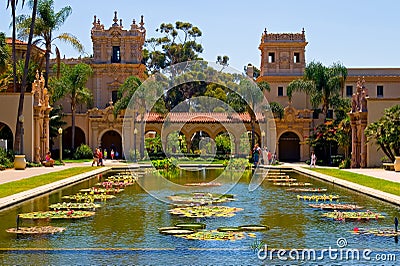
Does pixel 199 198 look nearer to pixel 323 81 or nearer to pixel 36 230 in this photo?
pixel 36 230

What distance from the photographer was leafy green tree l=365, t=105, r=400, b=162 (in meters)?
37.0

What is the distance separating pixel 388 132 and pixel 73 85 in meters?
30.5

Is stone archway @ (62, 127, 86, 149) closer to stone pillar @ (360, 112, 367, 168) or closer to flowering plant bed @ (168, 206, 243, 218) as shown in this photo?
stone pillar @ (360, 112, 367, 168)

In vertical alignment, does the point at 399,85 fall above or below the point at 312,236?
above

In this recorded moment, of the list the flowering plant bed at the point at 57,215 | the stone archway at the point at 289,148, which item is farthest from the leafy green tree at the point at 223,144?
the flowering plant bed at the point at 57,215

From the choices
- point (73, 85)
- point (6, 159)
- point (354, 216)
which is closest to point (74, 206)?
point (354, 216)

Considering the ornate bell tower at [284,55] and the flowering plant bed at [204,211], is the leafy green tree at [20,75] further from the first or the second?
the flowering plant bed at [204,211]

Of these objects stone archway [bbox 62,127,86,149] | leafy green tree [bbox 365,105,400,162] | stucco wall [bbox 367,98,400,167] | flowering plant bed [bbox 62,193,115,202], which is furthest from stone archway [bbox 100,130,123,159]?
flowering plant bed [bbox 62,193,115,202]

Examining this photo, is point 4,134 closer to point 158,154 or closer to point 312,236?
point 158,154

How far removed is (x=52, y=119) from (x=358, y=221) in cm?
4224

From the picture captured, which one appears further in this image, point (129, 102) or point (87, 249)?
point (129, 102)

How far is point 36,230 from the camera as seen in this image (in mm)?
14562

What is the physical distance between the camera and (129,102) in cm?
5672

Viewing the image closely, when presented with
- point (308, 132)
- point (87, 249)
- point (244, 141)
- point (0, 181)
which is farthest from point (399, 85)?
point (87, 249)
